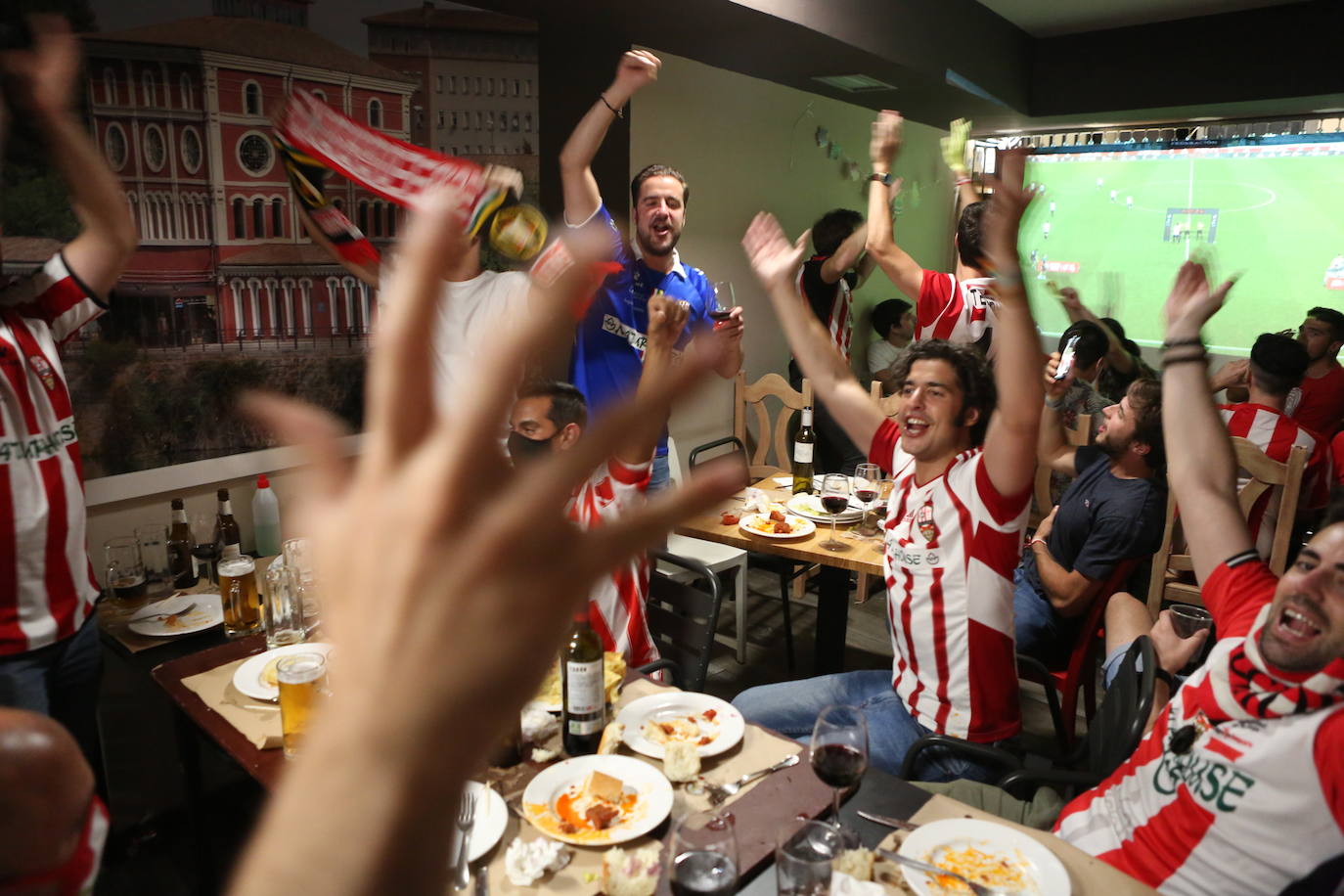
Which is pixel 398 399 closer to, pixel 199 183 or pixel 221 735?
pixel 221 735

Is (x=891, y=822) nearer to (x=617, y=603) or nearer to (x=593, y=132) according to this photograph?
(x=617, y=603)

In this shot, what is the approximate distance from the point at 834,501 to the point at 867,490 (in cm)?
40

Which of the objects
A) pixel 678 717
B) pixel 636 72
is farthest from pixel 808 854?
pixel 636 72

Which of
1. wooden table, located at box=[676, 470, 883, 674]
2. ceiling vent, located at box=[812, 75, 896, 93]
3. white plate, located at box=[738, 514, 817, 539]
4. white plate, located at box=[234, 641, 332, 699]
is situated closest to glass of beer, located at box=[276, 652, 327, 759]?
white plate, located at box=[234, 641, 332, 699]

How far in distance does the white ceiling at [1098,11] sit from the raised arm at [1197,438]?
14.5 feet

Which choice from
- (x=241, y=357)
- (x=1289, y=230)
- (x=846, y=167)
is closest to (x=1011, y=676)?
(x=241, y=357)

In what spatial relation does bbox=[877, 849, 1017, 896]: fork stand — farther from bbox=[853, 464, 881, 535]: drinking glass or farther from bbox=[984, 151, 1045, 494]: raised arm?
bbox=[853, 464, 881, 535]: drinking glass

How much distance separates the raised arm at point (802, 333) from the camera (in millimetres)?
2254

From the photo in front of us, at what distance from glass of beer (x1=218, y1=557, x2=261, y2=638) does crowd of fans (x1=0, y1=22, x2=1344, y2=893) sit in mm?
302

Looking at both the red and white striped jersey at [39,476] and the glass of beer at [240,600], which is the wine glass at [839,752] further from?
the red and white striped jersey at [39,476]

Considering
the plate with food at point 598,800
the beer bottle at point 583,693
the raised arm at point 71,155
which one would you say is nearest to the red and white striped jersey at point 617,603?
the beer bottle at point 583,693

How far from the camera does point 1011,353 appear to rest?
172 centimetres

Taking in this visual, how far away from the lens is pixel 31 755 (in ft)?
2.03

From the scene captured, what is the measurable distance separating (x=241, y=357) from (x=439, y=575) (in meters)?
2.74
